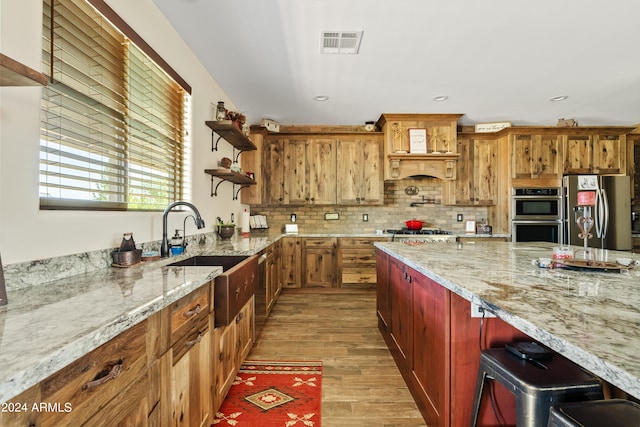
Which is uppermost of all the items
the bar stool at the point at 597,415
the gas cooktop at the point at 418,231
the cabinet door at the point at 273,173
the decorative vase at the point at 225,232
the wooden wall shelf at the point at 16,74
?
the cabinet door at the point at 273,173

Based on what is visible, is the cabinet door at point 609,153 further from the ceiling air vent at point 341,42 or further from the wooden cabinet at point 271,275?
the wooden cabinet at point 271,275

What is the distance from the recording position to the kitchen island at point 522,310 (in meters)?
0.64

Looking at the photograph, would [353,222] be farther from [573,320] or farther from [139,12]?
[573,320]

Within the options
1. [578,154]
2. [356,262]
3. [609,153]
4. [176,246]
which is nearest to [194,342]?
[176,246]

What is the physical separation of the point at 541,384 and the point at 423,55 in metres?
2.74

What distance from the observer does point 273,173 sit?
4.79 meters

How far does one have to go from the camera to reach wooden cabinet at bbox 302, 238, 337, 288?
449 centimetres

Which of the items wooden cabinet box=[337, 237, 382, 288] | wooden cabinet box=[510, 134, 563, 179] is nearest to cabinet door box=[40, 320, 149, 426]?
Result: wooden cabinet box=[337, 237, 382, 288]

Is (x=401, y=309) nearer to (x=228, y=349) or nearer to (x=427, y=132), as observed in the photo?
(x=228, y=349)

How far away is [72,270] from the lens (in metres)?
1.34

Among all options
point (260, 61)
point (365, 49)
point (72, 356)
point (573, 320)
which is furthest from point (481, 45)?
point (72, 356)

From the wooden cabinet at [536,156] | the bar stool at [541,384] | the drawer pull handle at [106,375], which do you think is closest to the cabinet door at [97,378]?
the drawer pull handle at [106,375]

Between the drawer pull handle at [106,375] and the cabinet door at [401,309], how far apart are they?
1.57 metres

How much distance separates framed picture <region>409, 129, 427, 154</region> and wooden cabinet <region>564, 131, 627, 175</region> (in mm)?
2209
